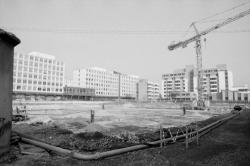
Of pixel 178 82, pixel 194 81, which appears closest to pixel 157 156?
pixel 194 81

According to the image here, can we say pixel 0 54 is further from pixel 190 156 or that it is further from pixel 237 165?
pixel 237 165

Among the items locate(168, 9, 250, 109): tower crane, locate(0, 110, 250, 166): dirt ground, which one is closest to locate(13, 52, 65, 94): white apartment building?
locate(168, 9, 250, 109): tower crane

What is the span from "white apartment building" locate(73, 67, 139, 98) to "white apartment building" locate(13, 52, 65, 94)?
23.6 meters

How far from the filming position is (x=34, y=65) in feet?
340

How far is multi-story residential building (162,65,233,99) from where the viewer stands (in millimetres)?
128375

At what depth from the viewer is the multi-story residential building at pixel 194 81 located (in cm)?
12838

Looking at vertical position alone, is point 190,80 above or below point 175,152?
above

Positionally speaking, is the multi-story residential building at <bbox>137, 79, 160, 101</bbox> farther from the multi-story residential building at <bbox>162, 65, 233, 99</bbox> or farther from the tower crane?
the tower crane

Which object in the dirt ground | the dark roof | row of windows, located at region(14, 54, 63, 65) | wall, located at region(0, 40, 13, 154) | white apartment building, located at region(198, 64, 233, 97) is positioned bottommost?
the dirt ground

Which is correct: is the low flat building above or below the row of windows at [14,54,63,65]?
below

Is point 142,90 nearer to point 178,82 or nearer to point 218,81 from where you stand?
point 178,82

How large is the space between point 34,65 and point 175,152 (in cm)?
11167

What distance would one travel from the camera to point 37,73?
104 meters

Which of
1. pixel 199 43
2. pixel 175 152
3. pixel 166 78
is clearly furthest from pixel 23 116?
pixel 166 78
